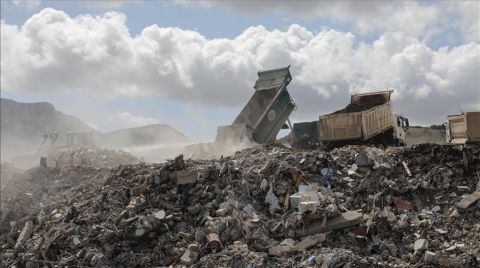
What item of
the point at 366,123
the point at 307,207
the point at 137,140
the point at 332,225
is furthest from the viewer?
the point at 137,140

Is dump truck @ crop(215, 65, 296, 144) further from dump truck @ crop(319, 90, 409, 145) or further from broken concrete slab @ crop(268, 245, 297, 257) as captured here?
broken concrete slab @ crop(268, 245, 297, 257)

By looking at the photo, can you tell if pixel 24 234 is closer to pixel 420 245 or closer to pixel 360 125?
pixel 420 245

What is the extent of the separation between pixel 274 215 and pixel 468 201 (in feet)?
10.2

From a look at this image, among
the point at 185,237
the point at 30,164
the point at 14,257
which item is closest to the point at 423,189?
the point at 185,237

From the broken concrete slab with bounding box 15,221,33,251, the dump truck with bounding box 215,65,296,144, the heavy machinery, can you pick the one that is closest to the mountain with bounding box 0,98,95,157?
the dump truck with bounding box 215,65,296,144

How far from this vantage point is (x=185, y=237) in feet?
27.7

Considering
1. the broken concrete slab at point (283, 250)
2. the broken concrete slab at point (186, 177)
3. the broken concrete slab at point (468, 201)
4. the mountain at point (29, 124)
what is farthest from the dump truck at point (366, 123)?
the mountain at point (29, 124)

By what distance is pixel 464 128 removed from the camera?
11484 millimetres

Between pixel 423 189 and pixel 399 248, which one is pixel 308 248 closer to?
pixel 399 248

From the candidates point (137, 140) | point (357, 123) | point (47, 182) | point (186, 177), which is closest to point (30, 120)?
point (137, 140)

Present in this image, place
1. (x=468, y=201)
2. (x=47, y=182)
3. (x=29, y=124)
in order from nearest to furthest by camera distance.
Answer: (x=468, y=201) → (x=47, y=182) → (x=29, y=124)

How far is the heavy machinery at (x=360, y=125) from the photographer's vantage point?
1355 centimetres

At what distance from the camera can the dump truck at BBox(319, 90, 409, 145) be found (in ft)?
44.4

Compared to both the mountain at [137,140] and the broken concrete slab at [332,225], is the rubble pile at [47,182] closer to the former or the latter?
the mountain at [137,140]
